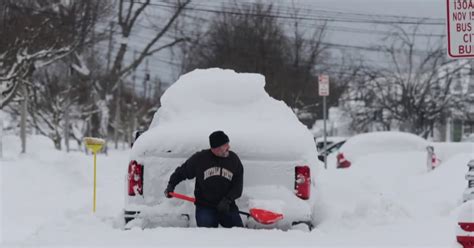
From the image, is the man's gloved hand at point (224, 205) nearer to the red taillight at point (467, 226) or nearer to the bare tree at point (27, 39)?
the red taillight at point (467, 226)

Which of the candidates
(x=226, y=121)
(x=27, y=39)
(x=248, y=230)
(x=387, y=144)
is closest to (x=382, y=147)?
(x=387, y=144)

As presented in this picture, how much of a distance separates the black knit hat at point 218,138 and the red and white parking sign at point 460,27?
1.95 m

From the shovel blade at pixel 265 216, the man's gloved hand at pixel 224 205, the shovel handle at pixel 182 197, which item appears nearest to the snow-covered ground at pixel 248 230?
the shovel blade at pixel 265 216

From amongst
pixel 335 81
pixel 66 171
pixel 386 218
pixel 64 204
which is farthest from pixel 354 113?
pixel 386 218

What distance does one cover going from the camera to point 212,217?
20.8 feet

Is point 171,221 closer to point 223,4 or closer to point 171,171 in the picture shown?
point 171,171

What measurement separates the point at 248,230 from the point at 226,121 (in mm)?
1374

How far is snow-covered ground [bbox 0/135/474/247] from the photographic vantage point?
562cm

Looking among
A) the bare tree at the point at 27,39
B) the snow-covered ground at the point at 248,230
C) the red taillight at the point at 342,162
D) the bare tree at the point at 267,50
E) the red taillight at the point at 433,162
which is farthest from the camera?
the bare tree at the point at 267,50

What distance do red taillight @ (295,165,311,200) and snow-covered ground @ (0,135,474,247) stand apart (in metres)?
0.34

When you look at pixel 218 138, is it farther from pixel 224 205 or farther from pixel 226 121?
pixel 226 121

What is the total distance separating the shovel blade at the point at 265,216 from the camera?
6.20 metres

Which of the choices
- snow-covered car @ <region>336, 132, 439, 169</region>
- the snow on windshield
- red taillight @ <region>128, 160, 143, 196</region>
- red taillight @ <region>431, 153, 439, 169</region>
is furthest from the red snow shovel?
the snow on windshield

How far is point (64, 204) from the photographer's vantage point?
36.9ft
